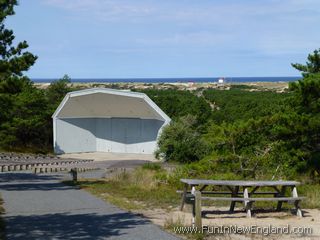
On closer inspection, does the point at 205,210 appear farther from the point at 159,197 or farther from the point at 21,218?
the point at 21,218

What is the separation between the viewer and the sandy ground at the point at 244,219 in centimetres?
913

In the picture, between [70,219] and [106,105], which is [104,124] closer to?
[106,105]

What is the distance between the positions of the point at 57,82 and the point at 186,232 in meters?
49.3

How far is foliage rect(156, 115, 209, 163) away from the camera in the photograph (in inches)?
1388

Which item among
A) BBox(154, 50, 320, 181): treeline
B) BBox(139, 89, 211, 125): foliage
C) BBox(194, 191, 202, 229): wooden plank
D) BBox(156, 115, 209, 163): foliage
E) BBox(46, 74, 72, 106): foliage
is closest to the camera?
BBox(194, 191, 202, 229): wooden plank

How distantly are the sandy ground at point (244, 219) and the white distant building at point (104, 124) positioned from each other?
32.6 m

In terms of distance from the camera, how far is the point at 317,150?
19.6m

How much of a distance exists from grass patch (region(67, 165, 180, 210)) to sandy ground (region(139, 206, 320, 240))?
1089mm

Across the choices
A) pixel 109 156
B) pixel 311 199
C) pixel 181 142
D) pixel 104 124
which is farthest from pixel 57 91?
pixel 311 199

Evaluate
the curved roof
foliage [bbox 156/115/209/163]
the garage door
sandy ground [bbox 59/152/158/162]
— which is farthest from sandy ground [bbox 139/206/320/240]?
the garage door

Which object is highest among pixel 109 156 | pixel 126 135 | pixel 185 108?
pixel 185 108

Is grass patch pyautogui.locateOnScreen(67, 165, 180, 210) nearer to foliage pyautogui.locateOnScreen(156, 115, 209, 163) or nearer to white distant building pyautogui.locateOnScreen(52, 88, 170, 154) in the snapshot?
foliage pyautogui.locateOnScreen(156, 115, 209, 163)

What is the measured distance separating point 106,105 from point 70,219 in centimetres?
3798

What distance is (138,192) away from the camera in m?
15.6
